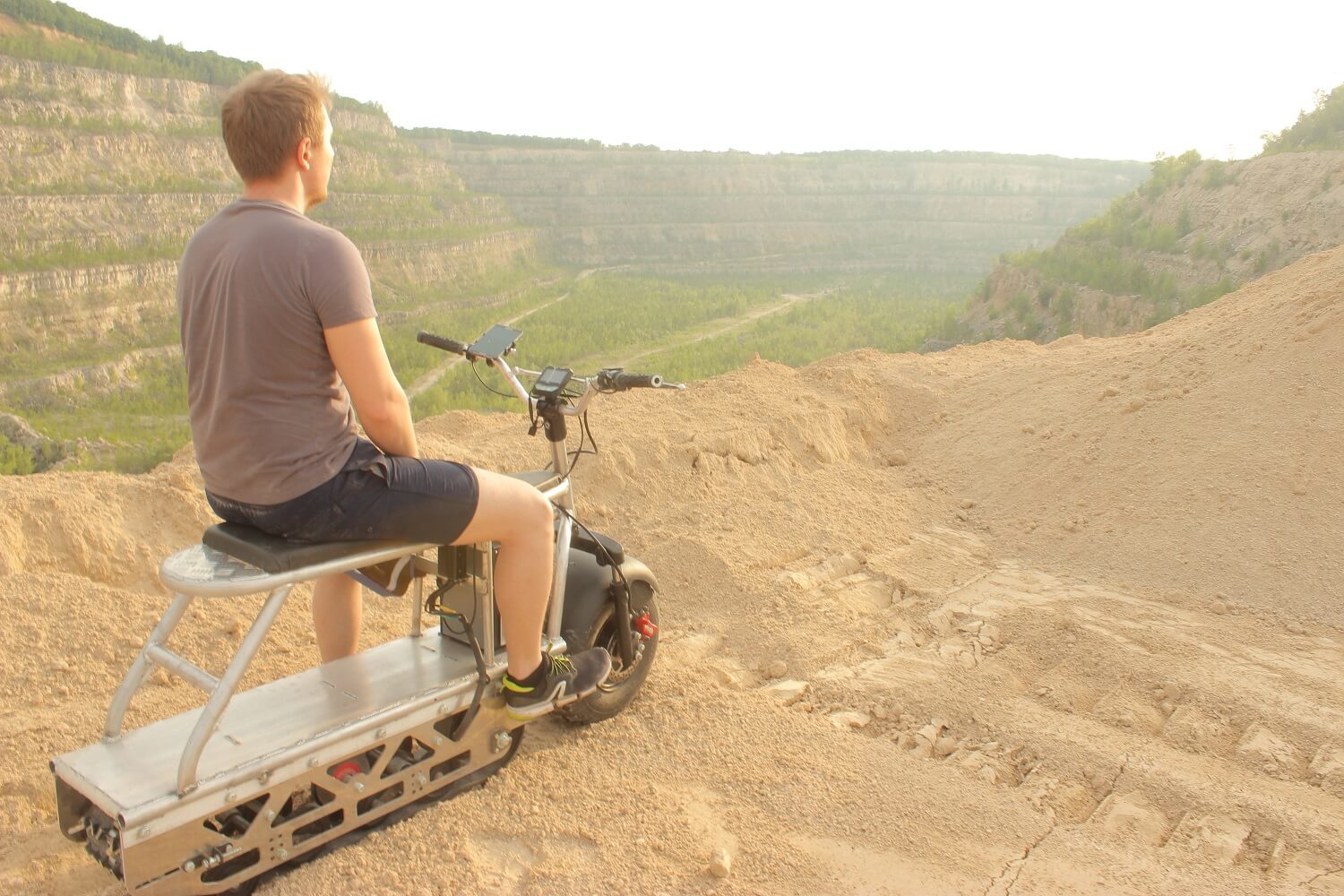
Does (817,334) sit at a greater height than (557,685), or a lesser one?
lesser

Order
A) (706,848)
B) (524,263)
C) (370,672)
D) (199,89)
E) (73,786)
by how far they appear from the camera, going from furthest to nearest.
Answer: (524,263) → (199,89) → (370,672) → (706,848) → (73,786)

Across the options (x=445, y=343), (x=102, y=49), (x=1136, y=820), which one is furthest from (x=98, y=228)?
(x=1136, y=820)

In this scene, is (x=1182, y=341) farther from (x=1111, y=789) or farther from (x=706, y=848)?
(x=706, y=848)

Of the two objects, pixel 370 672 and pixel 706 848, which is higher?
pixel 370 672

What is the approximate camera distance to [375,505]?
2.91m

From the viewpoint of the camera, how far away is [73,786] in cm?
278

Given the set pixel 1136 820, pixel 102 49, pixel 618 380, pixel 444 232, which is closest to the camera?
pixel 1136 820

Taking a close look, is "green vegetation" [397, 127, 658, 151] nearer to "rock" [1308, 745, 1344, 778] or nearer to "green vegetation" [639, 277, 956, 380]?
"green vegetation" [639, 277, 956, 380]

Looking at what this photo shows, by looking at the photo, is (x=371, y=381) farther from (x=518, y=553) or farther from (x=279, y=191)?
(x=518, y=553)

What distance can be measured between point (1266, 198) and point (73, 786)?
820 inches

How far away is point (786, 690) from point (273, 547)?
2.50 m

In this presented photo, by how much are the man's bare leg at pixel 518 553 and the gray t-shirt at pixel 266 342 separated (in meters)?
0.45

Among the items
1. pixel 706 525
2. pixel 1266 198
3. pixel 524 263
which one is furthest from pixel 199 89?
pixel 706 525

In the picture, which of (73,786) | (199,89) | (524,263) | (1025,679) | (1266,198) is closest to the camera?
(73,786)
